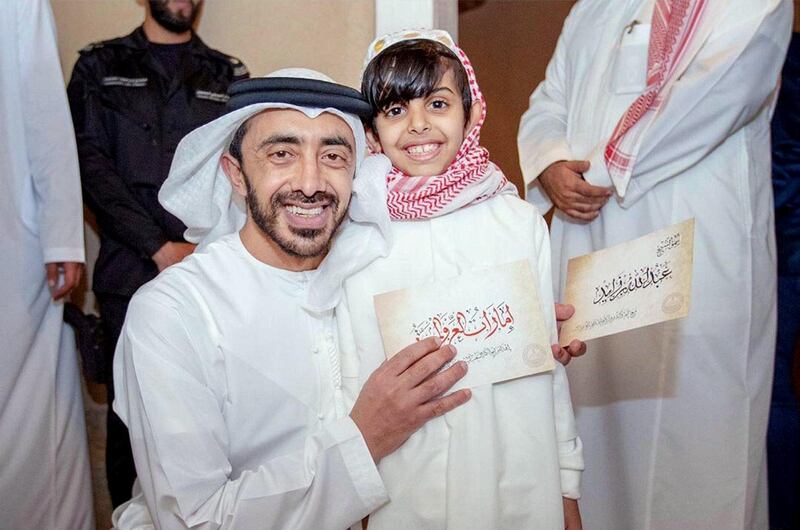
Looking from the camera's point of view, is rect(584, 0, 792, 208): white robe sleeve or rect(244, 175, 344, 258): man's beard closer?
rect(244, 175, 344, 258): man's beard

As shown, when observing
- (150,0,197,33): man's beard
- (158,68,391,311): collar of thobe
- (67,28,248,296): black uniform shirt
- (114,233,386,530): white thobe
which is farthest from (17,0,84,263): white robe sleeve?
(114,233,386,530): white thobe

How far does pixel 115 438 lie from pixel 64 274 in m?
0.71

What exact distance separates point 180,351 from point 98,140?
67.6 inches

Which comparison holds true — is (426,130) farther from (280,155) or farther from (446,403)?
(446,403)

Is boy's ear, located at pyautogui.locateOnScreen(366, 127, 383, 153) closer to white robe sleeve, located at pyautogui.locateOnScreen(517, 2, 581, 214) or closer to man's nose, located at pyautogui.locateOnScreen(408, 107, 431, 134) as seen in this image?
man's nose, located at pyautogui.locateOnScreen(408, 107, 431, 134)

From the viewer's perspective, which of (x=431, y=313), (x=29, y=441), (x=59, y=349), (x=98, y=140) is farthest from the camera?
(x=98, y=140)

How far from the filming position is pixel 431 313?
1892mm

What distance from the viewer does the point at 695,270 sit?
266cm

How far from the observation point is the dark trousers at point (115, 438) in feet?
10.8

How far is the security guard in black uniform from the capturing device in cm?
327

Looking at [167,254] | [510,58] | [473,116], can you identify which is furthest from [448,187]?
[510,58]

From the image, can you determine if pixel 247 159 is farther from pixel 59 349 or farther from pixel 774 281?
pixel 774 281

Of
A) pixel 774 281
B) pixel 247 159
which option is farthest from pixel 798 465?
pixel 247 159

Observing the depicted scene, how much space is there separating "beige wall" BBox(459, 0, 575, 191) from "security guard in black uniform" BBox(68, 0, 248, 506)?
3745 mm
